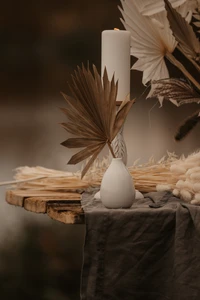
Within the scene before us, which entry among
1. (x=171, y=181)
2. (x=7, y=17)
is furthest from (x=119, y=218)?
(x=7, y=17)

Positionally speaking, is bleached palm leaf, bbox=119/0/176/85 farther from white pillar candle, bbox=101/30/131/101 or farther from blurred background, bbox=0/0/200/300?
blurred background, bbox=0/0/200/300

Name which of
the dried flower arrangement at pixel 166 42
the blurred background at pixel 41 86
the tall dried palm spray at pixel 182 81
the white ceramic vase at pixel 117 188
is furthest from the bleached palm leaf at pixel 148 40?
the blurred background at pixel 41 86

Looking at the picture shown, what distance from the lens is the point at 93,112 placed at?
1179mm

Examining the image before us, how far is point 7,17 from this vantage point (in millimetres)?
2600

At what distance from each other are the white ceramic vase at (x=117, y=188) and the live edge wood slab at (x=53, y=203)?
0.05m

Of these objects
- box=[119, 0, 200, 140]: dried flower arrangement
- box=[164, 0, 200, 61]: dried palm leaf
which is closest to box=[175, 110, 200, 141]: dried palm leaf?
box=[119, 0, 200, 140]: dried flower arrangement

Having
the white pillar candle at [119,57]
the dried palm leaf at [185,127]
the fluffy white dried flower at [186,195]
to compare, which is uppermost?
the white pillar candle at [119,57]

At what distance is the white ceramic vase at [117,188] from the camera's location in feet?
3.69

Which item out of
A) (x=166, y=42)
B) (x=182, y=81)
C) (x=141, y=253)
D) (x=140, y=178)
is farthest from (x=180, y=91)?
(x=140, y=178)

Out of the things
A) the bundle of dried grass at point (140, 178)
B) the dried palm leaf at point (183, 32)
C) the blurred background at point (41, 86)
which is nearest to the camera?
the dried palm leaf at point (183, 32)

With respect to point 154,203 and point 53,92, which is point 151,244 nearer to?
point 154,203

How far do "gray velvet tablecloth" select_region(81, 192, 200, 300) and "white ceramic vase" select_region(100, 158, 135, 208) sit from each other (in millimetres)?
37

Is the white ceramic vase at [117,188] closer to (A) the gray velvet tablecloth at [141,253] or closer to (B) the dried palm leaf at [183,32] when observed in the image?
(A) the gray velvet tablecloth at [141,253]

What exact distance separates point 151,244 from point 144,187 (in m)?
0.35
